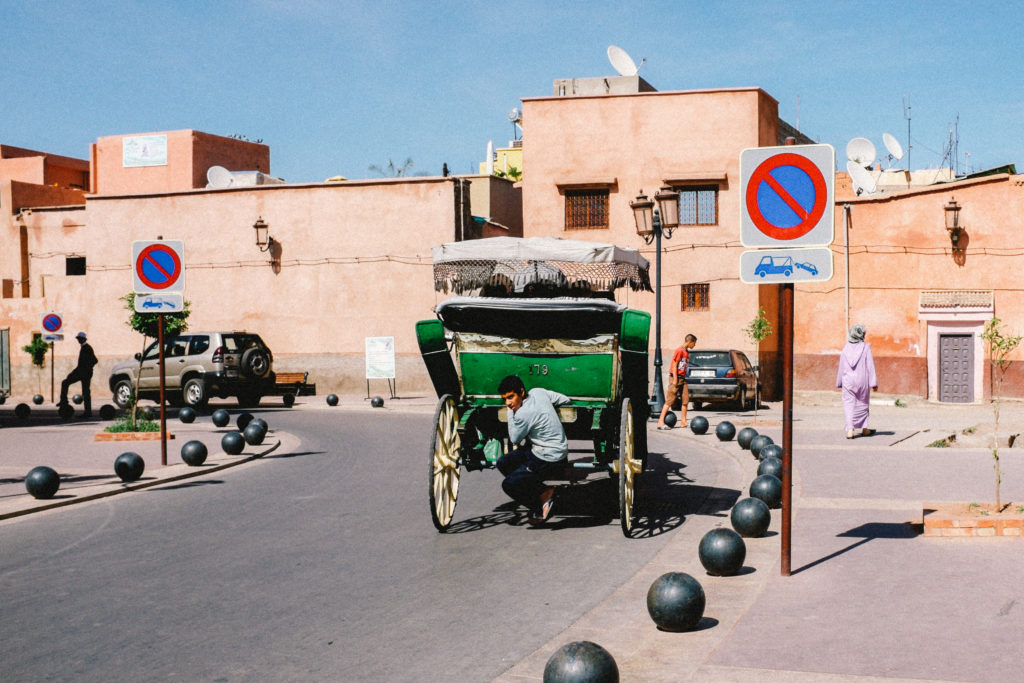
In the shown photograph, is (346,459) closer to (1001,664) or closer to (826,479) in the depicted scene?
(826,479)

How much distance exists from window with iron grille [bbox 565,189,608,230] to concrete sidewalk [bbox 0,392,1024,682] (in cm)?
2119

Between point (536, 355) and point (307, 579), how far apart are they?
11.8ft

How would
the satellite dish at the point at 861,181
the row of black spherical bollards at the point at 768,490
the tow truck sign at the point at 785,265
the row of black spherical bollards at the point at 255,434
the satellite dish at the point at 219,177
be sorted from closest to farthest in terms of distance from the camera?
the tow truck sign at the point at 785,265, the row of black spherical bollards at the point at 768,490, the row of black spherical bollards at the point at 255,434, the satellite dish at the point at 861,181, the satellite dish at the point at 219,177

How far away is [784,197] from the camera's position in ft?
23.4

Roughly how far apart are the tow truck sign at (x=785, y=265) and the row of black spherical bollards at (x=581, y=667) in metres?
3.24

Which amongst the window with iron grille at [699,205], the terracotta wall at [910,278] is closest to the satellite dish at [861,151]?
the terracotta wall at [910,278]

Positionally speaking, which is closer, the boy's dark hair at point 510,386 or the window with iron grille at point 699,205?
the boy's dark hair at point 510,386

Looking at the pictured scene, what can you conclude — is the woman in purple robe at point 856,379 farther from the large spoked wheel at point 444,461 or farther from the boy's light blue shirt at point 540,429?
the large spoked wheel at point 444,461

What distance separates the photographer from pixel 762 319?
30.2m

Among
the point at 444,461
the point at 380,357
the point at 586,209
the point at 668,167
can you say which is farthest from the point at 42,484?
the point at 668,167

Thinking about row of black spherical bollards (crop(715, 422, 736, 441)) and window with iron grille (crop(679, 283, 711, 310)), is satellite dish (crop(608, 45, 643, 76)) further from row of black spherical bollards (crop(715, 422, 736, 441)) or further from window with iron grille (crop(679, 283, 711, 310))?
row of black spherical bollards (crop(715, 422, 736, 441))

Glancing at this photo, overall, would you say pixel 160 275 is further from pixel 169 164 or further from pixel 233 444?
pixel 169 164

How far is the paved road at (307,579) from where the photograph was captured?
5613mm

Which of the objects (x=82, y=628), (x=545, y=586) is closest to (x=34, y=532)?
(x=82, y=628)
